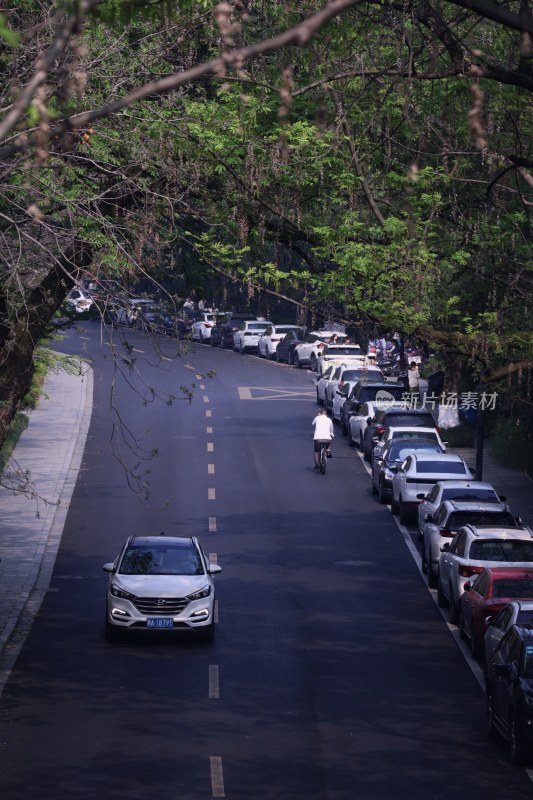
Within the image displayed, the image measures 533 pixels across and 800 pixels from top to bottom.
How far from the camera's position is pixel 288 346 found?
62.8 meters

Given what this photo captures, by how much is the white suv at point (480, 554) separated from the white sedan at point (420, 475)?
8.05 meters

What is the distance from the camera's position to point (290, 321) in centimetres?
7875

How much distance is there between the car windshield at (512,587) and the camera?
60.7 feet

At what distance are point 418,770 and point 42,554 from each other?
1403 cm

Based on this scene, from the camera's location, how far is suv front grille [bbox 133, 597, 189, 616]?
20047 mm

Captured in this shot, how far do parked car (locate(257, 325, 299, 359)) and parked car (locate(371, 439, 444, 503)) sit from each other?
30356 millimetres

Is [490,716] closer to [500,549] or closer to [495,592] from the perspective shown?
[495,592]

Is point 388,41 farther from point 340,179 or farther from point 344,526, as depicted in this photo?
point 344,526

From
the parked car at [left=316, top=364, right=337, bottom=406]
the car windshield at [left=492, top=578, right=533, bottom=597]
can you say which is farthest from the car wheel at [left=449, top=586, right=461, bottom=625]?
the parked car at [left=316, top=364, right=337, bottom=406]

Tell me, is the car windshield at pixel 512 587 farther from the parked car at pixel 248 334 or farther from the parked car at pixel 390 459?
the parked car at pixel 248 334

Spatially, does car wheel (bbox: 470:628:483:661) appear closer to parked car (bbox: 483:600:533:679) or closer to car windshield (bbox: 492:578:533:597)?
car windshield (bbox: 492:578:533:597)

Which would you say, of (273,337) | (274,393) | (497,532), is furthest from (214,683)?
(273,337)

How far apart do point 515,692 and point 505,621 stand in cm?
258

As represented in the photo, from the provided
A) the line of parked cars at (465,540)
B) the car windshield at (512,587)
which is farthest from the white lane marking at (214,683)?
the car windshield at (512,587)
